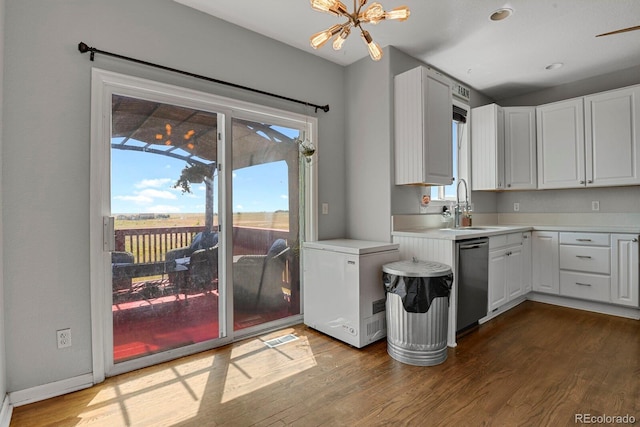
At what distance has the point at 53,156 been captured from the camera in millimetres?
2037

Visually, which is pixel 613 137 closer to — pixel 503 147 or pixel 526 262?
pixel 503 147

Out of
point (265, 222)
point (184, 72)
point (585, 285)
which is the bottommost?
point (585, 285)

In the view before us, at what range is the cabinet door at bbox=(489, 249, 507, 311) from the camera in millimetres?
3229

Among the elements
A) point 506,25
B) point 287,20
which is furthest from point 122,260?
point 506,25

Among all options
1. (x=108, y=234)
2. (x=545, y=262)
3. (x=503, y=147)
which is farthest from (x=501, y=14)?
(x=108, y=234)

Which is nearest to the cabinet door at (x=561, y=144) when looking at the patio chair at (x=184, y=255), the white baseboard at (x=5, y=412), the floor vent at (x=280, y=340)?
the floor vent at (x=280, y=340)

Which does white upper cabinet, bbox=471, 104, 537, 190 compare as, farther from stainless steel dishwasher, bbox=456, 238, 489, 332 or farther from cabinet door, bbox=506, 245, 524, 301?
stainless steel dishwasher, bbox=456, 238, 489, 332

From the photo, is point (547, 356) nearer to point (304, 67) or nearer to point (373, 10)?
point (373, 10)

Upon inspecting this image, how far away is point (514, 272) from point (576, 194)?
→ 1.50 meters

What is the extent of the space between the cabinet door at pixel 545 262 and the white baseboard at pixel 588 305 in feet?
0.48

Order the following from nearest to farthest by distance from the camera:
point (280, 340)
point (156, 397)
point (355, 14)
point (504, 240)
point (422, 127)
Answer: point (355, 14) < point (156, 397) < point (280, 340) < point (422, 127) < point (504, 240)

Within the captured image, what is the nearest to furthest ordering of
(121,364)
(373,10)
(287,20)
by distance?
(373,10) < (121,364) < (287,20)

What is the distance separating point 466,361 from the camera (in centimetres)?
245

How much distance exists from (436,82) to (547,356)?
2.57m
